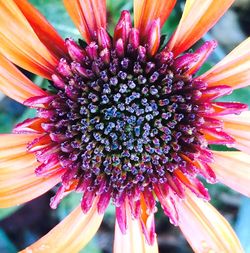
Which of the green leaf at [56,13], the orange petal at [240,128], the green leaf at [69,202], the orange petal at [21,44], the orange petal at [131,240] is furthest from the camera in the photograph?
the green leaf at [69,202]

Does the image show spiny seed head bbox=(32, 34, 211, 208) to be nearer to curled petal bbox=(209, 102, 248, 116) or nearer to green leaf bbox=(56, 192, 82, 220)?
curled petal bbox=(209, 102, 248, 116)

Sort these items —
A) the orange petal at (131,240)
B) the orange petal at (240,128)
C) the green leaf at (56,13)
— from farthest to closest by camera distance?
the green leaf at (56,13), the orange petal at (131,240), the orange petal at (240,128)

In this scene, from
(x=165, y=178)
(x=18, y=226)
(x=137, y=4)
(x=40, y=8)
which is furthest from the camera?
(x=18, y=226)

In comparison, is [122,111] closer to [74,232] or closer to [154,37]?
[154,37]

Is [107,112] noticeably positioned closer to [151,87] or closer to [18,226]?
[151,87]

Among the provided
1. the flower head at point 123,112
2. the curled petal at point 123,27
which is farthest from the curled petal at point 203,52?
the curled petal at point 123,27

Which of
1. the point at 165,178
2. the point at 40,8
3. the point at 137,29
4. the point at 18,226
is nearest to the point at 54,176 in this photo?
the point at 165,178

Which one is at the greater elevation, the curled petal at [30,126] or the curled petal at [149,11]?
the curled petal at [149,11]

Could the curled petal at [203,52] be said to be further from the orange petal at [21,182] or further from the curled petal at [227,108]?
the orange petal at [21,182]
